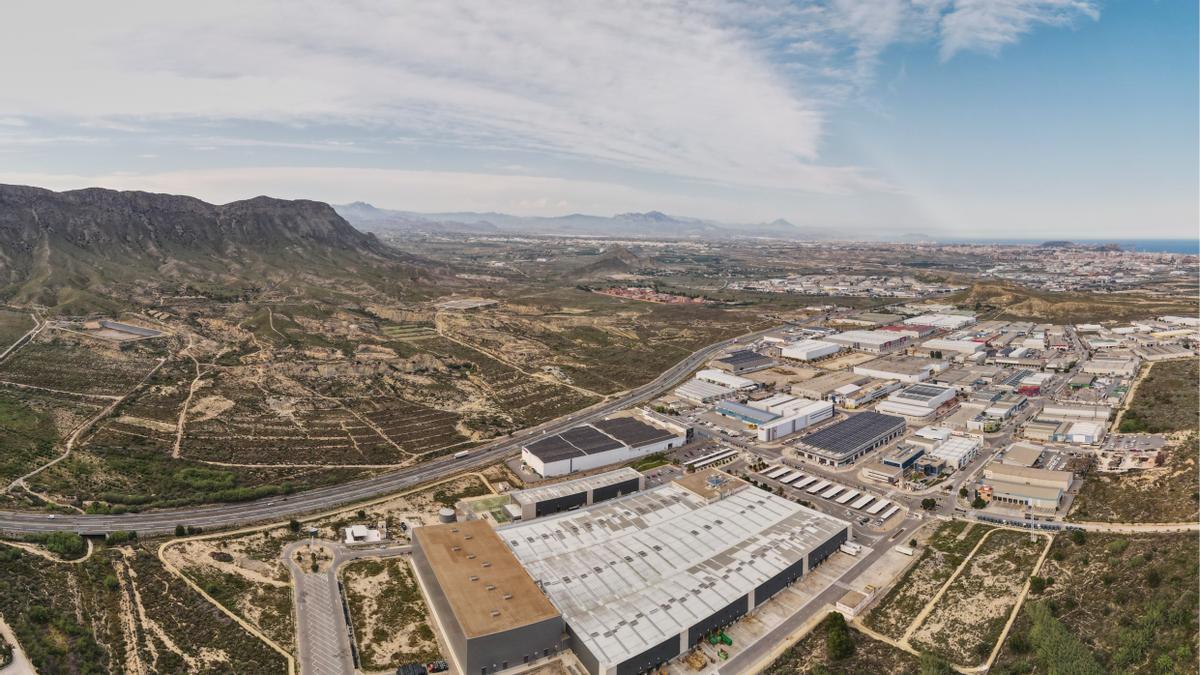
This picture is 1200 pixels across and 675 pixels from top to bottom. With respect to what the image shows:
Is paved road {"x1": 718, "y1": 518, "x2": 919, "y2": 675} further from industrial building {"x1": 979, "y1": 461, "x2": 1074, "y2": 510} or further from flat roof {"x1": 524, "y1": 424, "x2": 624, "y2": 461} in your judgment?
flat roof {"x1": 524, "y1": 424, "x2": 624, "y2": 461}

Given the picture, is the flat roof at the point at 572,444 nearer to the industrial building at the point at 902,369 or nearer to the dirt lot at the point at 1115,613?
the dirt lot at the point at 1115,613

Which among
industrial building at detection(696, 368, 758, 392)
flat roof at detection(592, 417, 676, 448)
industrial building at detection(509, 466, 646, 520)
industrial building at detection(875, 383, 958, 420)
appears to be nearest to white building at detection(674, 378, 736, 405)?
industrial building at detection(696, 368, 758, 392)

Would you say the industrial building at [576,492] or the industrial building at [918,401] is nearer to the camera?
the industrial building at [576,492]

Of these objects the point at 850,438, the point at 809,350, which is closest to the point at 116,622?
the point at 850,438

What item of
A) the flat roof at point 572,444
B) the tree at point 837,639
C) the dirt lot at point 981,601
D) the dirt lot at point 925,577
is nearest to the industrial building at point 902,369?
the dirt lot at point 925,577

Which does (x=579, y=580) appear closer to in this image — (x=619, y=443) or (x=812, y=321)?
(x=619, y=443)
